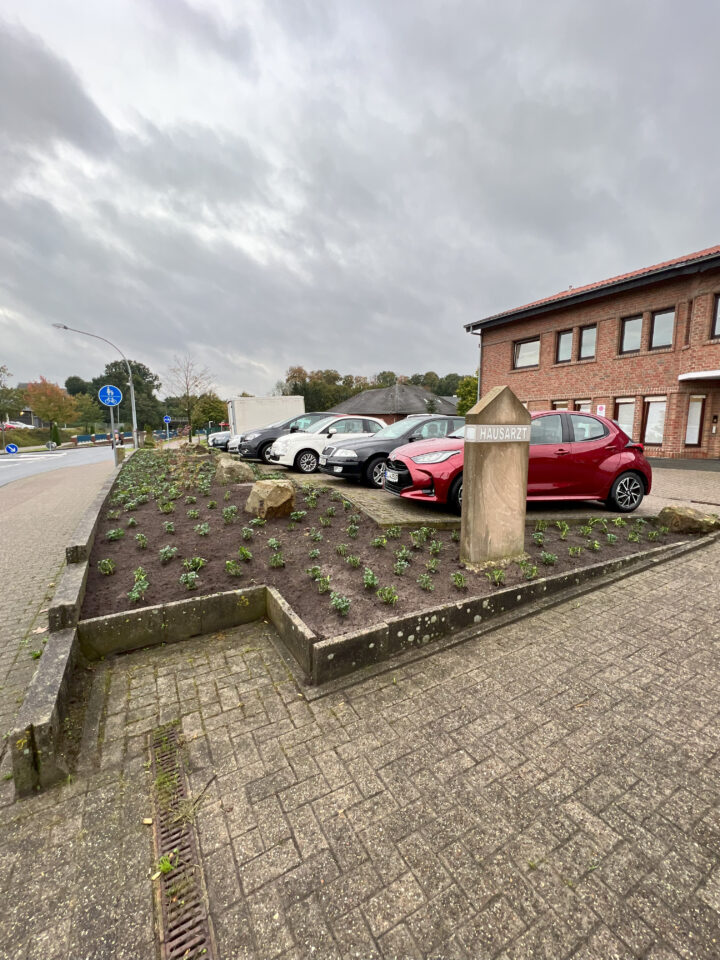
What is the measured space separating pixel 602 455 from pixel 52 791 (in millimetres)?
6882

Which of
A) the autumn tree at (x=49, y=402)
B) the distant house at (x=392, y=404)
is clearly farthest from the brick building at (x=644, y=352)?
the autumn tree at (x=49, y=402)

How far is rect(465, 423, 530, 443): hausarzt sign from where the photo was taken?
13.7ft

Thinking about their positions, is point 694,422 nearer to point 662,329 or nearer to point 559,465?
point 662,329

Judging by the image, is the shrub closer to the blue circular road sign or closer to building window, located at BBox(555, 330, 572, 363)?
the blue circular road sign

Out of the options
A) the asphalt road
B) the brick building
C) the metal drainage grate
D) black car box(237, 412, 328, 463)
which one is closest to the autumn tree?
the asphalt road

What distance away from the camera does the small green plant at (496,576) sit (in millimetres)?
4078

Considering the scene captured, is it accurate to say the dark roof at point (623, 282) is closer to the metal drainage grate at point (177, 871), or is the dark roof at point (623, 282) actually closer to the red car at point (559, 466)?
the red car at point (559, 466)

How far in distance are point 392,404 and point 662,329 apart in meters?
27.0

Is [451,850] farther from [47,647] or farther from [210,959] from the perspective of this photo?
[47,647]

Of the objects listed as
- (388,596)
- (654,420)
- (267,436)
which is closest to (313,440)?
(267,436)

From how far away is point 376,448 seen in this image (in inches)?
329

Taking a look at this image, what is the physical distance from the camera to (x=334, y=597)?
11.9ft

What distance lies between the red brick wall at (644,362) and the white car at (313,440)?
11161 mm

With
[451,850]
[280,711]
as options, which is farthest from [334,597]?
[451,850]
